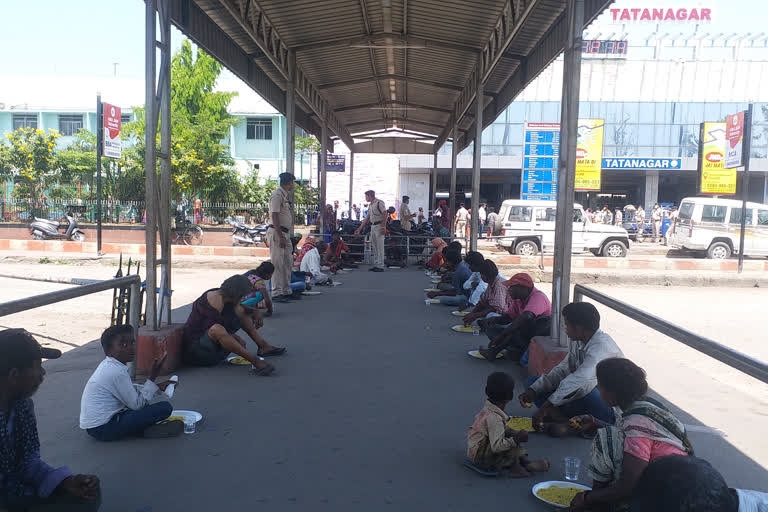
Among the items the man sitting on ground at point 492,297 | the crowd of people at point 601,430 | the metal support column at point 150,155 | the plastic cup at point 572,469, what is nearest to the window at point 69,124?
the metal support column at point 150,155

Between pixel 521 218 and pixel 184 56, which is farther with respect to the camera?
pixel 184 56

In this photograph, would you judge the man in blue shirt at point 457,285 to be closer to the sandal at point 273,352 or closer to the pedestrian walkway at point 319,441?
the pedestrian walkway at point 319,441

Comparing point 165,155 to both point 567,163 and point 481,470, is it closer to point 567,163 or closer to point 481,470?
point 567,163

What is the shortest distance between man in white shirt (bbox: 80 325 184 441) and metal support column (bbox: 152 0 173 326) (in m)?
1.88

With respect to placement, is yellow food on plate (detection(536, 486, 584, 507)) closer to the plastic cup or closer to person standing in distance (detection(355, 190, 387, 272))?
the plastic cup

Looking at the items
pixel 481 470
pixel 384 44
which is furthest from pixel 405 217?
pixel 481 470

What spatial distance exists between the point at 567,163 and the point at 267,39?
6.48m

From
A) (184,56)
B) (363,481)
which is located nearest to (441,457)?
(363,481)

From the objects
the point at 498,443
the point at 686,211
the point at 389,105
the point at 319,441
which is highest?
the point at 389,105

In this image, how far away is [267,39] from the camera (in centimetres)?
1053

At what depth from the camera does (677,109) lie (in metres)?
40.9

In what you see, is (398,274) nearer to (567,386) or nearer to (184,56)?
(567,386)

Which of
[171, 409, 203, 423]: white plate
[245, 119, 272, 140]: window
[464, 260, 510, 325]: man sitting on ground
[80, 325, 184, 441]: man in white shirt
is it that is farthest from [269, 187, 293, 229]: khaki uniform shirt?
[245, 119, 272, 140]: window

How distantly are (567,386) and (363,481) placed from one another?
1710mm
